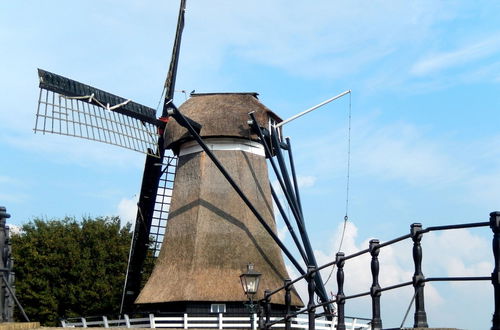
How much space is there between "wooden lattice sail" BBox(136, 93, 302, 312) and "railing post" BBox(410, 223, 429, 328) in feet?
45.6

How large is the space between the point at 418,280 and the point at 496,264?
0.79 metres

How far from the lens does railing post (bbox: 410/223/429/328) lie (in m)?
6.28

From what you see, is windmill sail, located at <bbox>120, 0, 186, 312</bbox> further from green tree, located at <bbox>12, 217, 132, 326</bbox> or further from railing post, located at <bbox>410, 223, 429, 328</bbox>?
railing post, located at <bbox>410, 223, 429, 328</bbox>

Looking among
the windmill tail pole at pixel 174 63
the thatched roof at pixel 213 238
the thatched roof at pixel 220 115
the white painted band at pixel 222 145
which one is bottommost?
the thatched roof at pixel 213 238

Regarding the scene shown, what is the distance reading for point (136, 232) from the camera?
2353 centimetres

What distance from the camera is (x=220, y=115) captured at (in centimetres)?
2189

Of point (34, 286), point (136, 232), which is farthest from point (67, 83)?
point (34, 286)

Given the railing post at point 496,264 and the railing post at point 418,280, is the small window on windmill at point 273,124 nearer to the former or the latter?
the railing post at point 418,280

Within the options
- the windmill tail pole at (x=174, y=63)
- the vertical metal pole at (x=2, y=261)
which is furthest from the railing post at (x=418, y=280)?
the windmill tail pole at (x=174, y=63)

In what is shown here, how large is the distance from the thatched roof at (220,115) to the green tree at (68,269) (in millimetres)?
8718

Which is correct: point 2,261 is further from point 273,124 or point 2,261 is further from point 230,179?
point 273,124

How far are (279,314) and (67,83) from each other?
7632mm

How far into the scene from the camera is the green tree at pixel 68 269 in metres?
29.2

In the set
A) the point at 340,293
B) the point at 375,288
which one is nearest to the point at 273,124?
the point at 340,293
